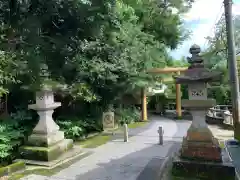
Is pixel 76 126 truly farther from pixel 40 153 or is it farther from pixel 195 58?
pixel 195 58

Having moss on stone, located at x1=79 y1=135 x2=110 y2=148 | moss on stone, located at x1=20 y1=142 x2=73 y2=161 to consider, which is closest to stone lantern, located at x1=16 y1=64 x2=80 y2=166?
moss on stone, located at x1=20 y1=142 x2=73 y2=161

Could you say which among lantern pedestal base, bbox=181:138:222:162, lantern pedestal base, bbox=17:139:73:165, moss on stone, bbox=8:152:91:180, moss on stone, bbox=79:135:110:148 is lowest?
moss on stone, bbox=8:152:91:180

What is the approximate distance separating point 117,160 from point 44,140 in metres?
2.45

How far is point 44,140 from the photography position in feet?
23.4

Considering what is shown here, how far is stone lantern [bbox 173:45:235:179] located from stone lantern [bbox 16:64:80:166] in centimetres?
392

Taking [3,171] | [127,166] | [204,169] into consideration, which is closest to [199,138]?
[204,169]

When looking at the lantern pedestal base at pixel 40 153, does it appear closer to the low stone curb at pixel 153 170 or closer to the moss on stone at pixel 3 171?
the moss on stone at pixel 3 171

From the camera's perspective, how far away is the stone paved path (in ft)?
19.2

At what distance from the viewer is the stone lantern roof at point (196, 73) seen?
199 inches

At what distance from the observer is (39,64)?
778cm

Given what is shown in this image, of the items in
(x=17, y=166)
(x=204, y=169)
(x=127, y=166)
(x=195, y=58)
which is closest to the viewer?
(x=204, y=169)

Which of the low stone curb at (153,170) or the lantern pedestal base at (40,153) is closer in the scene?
the low stone curb at (153,170)

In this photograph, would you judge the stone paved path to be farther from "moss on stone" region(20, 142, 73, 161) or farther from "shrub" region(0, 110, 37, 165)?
"shrub" region(0, 110, 37, 165)

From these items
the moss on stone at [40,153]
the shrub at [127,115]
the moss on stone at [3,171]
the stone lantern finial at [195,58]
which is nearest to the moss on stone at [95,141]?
the moss on stone at [40,153]
